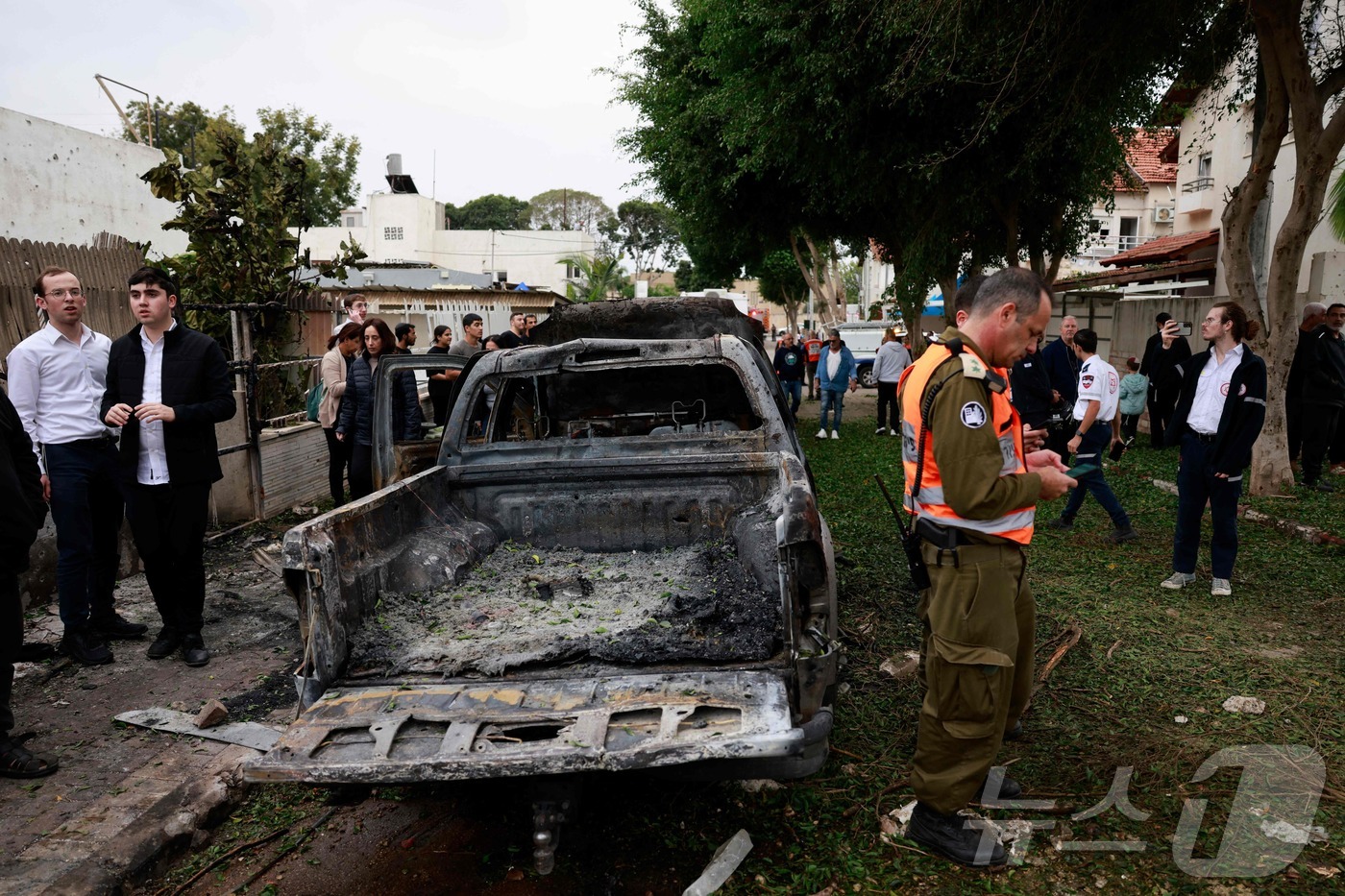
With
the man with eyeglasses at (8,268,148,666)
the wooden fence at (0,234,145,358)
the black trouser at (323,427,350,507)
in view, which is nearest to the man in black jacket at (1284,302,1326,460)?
the black trouser at (323,427,350,507)

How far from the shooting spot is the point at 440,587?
4168 millimetres

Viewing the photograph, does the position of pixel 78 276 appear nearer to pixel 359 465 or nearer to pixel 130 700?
pixel 359 465

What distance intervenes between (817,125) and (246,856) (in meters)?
10.9

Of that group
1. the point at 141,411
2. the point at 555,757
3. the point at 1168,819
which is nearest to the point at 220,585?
the point at 141,411

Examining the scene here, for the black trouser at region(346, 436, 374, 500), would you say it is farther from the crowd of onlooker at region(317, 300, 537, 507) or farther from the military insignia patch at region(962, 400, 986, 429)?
the military insignia patch at region(962, 400, 986, 429)

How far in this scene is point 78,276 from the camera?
6.55m

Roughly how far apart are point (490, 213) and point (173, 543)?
260 ft

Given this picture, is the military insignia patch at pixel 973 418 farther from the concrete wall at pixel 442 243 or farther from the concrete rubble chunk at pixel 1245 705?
the concrete wall at pixel 442 243

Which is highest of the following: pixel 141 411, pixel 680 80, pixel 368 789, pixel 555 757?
pixel 680 80

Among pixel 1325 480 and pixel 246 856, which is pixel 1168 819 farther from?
pixel 1325 480

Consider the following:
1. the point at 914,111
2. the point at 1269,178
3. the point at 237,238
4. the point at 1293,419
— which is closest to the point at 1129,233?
the point at 914,111

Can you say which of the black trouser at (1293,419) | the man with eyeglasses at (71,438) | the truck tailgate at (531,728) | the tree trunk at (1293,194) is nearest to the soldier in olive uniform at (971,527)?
the truck tailgate at (531,728)

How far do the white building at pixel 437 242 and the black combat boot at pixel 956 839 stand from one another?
41.9 m

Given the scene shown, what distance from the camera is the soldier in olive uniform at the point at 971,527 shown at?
9.45 ft
